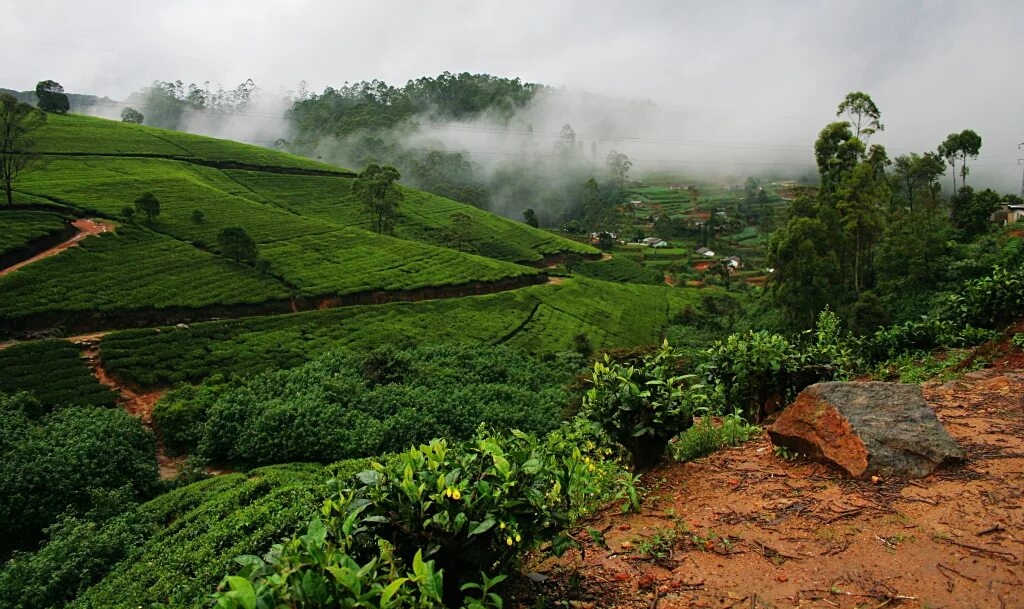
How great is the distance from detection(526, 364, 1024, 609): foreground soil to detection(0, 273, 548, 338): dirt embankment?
97.1ft

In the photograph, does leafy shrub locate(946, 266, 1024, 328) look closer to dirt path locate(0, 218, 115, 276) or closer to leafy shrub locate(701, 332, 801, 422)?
leafy shrub locate(701, 332, 801, 422)

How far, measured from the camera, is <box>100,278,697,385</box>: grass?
82.0 feet

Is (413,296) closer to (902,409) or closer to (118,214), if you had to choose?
(118,214)

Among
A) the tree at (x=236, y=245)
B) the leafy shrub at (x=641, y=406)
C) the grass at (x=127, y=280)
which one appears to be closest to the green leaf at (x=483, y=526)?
the leafy shrub at (x=641, y=406)

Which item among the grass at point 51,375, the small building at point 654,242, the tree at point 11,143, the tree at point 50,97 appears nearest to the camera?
the grass at point 51,375

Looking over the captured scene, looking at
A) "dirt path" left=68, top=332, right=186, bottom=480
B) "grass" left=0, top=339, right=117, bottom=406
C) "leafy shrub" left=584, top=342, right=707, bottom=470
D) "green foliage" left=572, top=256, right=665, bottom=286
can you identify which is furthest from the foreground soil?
"green foliage" left=572, top=256, right=665, bottom=286

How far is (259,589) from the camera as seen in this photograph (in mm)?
2512

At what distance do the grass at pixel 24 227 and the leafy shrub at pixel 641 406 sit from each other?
35748mm

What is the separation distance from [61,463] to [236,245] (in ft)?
72.9

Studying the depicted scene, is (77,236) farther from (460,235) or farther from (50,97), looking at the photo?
(50,97)

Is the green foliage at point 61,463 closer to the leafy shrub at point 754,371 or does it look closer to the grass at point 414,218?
the leafy shrub at point 754,371

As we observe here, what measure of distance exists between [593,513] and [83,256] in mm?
35585

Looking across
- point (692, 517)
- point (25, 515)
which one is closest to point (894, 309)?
point (692, 517)

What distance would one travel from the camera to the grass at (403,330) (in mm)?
24984
